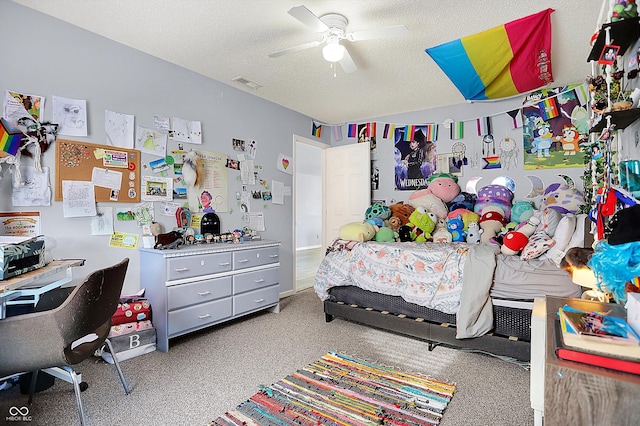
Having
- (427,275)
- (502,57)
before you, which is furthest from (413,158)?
(427,275)

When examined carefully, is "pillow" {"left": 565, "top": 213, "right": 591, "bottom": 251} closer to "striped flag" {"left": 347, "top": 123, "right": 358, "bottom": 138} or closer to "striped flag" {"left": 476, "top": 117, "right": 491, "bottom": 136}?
"striped flag" {"left": 476, "top": 117, "right": 491, "bottom": 136}

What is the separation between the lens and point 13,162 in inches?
83.6

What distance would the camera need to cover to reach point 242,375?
7.11ft

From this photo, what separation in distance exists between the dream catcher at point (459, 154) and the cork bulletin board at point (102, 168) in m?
3.50

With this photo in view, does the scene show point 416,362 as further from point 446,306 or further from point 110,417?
point 110,417

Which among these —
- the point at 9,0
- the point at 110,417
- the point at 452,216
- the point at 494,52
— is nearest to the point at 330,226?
the point at 452,216

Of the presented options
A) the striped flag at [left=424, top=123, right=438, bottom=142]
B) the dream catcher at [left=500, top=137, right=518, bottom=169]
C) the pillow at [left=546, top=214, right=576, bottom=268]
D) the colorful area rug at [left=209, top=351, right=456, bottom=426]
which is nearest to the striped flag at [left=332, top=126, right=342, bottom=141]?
the striped flag at [left=424, top=123, right=438, bottom=142]

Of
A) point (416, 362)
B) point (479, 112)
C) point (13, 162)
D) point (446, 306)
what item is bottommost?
point (416, 362)

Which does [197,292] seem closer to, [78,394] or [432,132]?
[78,394]

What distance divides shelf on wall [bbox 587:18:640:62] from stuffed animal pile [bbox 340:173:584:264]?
168 cm

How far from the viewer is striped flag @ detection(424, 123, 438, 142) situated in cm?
418

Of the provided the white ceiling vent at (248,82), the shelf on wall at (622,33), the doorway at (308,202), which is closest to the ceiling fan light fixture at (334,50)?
the white ceiling vent at (248,82)

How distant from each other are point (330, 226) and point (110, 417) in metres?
3.53

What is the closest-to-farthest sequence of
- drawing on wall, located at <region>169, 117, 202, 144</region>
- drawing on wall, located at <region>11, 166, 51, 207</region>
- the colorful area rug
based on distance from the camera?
1. the colorful area rug
2. drawing on wall, located at <region>11, 166, 51, 207</region>
3. drawing on wall, located at <region>169, 117, 202, 144</region>
